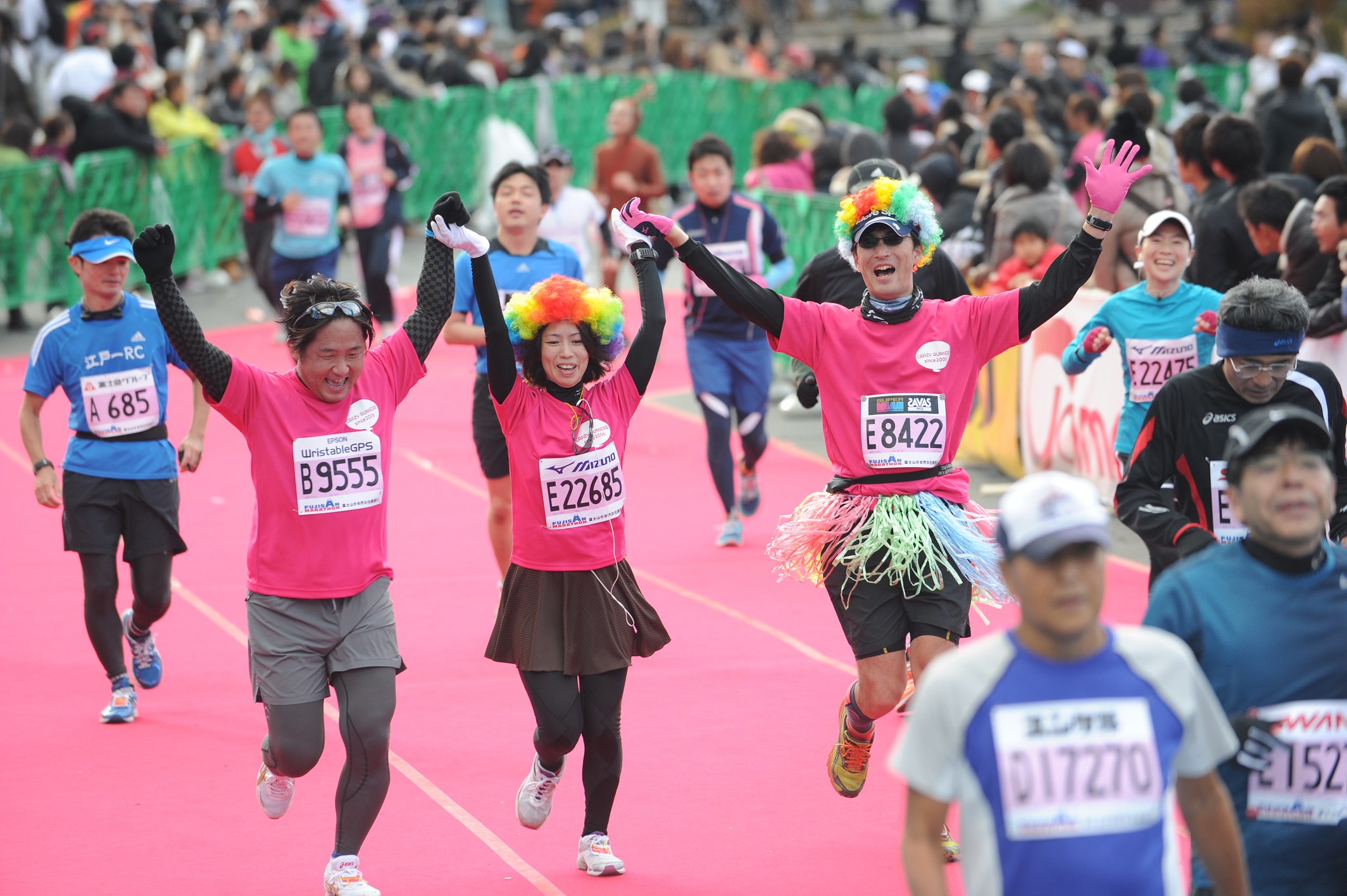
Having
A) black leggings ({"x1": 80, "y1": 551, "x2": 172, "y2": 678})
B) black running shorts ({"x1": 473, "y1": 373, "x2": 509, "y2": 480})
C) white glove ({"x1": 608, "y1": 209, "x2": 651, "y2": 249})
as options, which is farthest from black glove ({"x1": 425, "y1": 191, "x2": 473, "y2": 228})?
black running shorts ({"x1": 473, "y1": 373, "x2": 509, "y2": 480})

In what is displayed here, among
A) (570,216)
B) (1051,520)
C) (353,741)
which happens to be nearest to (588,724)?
(353,741)

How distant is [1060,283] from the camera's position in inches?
222

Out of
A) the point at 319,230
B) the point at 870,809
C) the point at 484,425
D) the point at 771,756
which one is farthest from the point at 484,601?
the point at 319,230

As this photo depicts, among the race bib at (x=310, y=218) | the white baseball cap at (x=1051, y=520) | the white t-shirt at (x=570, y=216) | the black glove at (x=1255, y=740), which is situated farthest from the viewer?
the race bib at (x=310, y=218)

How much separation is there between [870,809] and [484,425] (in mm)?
3153

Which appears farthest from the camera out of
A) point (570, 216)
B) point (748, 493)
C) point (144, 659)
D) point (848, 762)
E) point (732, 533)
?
point (570, 216)

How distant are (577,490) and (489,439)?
3.05 metres

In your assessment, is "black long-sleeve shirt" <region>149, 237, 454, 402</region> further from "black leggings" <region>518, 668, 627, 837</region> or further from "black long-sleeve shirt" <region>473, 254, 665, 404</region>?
"black leggings" <region>518, 668, 627, 837</region>

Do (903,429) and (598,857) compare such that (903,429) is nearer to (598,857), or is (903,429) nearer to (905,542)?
(905,542)

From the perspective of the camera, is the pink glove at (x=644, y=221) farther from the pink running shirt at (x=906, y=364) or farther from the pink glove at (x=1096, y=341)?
the pink glove at (x=1096, y=341)

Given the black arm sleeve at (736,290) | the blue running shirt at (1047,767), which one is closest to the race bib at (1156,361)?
the black arm sleeve at (736,290)

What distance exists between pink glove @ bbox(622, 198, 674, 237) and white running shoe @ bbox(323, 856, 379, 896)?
7.60 ft

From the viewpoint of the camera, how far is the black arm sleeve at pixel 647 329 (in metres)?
5.72

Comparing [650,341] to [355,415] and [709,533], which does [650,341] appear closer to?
[355,415]
